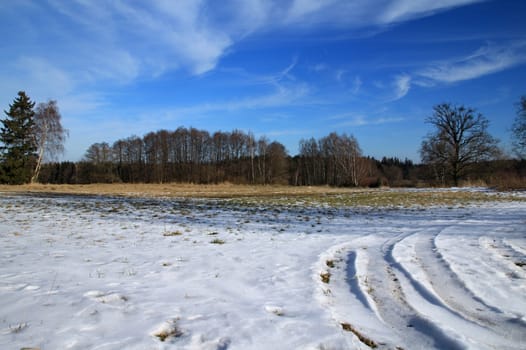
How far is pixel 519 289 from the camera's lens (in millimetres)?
4234

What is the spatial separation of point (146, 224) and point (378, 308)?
8.92m

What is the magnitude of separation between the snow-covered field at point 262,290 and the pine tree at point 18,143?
1447 inches

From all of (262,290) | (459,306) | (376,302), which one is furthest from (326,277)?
(459,306)

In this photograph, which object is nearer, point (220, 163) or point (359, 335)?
point (359, 335)

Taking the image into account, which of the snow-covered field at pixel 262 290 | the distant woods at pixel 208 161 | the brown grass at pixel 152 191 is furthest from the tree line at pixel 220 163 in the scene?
the snow-covered field at pixel 262 290

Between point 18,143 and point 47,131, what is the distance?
389 cm

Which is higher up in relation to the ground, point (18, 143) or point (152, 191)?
point (18, 143)

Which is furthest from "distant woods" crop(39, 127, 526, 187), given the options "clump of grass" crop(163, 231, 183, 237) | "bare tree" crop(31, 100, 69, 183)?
"clump of grass" crop(163, 231, 183, 237)

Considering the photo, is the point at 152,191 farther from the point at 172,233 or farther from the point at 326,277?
the point at 326,277

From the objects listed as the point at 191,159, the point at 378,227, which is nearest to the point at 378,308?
the point at 378,227

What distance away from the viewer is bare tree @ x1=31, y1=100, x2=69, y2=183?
38594 millimetres

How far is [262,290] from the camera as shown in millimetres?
4406

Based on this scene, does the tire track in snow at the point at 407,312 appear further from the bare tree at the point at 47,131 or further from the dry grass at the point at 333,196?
the bare tree at the point at 47,131

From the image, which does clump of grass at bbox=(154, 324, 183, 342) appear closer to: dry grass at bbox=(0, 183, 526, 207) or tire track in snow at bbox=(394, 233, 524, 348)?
tire track in snow at bbox=(394, 233, 524, 348)
